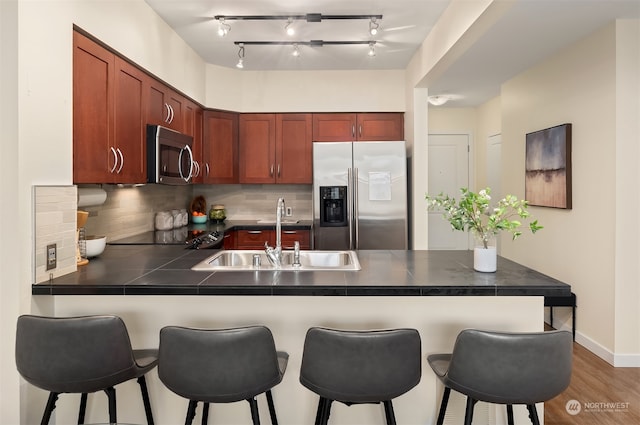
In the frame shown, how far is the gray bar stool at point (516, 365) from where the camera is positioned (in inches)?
53.8

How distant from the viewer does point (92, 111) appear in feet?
7.20

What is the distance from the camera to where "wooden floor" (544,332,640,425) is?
7.14 ft

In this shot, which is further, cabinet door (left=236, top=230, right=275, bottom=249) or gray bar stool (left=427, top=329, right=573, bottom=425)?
cabinet door (left=236, top=230, right=275, bottom=249)

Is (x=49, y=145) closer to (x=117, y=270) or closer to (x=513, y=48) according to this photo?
(x=117, y=270)

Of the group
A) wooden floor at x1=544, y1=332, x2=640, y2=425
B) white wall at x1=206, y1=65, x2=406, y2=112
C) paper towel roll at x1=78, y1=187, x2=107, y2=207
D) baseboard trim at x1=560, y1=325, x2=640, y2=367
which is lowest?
wooden floor at x1=544, y1=332, x2=640, y2=425

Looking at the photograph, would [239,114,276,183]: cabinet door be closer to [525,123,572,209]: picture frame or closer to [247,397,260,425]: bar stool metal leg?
[525,123,572,209]: picture frame

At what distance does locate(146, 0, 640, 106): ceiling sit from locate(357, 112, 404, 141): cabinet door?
1.74 ft

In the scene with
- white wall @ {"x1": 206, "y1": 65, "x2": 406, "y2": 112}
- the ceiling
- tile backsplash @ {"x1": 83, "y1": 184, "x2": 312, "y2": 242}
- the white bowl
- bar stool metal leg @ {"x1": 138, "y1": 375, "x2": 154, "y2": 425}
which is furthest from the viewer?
white wall @ {"x1": 206, "y1": 65, "x2": 406, "y2": 112}

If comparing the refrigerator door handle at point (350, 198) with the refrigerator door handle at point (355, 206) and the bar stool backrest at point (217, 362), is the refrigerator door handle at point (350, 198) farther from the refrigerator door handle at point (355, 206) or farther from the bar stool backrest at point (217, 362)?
the bar stool backrest at point (217, 362)

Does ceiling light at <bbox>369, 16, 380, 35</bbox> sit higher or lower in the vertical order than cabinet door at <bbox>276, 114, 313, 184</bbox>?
higher

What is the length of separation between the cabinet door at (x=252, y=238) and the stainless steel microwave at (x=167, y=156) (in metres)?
0.92

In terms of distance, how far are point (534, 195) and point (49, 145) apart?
12.3 feet

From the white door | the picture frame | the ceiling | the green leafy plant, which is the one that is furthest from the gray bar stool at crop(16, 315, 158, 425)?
the white door

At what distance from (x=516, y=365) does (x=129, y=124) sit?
2.52 meters
